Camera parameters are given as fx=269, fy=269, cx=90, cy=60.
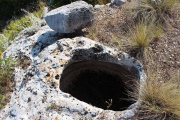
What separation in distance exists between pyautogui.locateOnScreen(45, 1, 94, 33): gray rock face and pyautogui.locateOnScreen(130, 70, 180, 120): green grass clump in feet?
5.52

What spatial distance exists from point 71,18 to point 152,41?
155cm

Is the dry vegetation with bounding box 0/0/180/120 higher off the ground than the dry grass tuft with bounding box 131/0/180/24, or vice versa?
the dry grass tuft with bounding box 131/0/180/24

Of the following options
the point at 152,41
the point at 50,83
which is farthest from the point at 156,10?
the point at 50,83

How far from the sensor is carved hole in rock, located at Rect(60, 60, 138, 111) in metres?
4.47

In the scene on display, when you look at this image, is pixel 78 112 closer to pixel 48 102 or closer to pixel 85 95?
pixel 48 102

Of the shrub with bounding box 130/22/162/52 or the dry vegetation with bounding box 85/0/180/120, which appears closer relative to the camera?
the dry vegetation with bounding box 85/0/180/120

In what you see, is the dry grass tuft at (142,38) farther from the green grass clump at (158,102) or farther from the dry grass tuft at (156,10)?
the green grass clump at (158,102)

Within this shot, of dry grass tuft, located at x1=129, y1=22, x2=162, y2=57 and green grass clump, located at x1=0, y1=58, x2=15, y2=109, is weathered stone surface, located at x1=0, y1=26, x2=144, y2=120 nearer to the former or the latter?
green grass clump, located at x1=0, y1=58, x2=15, y2=109

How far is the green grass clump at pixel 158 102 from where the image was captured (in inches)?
142

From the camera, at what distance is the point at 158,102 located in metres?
3.71

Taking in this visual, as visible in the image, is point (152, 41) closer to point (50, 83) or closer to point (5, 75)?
point (50, 83)

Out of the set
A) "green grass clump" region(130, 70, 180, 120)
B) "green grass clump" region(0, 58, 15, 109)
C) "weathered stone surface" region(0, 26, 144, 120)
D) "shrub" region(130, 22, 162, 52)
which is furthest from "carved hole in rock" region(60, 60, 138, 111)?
"green grass clump" region(0, 58, 15, 109)

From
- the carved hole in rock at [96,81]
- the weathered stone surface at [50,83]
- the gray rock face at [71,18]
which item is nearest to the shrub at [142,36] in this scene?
the weathered stone surface at [50,83]

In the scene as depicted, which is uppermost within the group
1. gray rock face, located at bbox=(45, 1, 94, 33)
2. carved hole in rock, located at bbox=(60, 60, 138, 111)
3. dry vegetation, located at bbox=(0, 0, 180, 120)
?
gray rock face, located at bbox=(45, 1, 94, 33)
